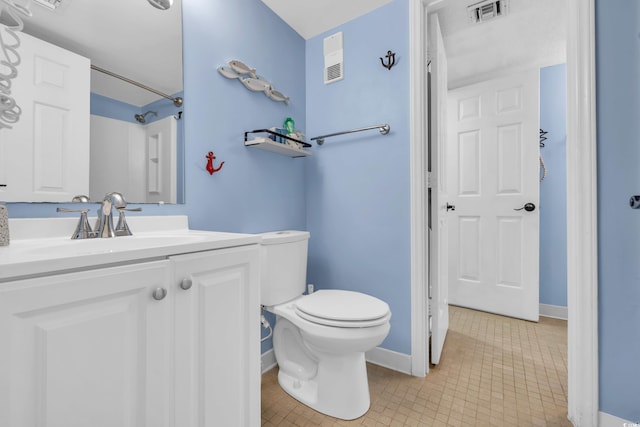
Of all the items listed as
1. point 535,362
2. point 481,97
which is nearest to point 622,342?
point 535,362

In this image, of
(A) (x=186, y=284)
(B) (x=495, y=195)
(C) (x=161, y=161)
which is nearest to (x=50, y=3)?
(C) (x=161, y=161)

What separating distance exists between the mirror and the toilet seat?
0.77 m

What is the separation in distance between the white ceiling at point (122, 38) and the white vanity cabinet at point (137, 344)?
32.4 inches

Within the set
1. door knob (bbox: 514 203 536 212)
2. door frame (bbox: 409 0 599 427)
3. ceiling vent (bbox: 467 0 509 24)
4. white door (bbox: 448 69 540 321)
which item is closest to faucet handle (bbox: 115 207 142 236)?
door frame (bbox: 409 0 599 427)

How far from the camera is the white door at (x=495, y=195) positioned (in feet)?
7.46

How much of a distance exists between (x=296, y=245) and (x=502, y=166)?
79.0 inches

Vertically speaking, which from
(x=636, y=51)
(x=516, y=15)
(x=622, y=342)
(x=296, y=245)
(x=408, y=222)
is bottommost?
(x=622, y=342)

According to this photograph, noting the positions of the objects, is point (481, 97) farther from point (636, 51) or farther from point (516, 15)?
point (636, 51)

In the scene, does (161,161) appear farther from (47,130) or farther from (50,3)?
(50,3)

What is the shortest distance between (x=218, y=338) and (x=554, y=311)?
282 cm

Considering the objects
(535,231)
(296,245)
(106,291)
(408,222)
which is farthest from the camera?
(535,231)

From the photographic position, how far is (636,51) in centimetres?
107

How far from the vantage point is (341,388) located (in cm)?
127

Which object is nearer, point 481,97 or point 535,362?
point 535,362
